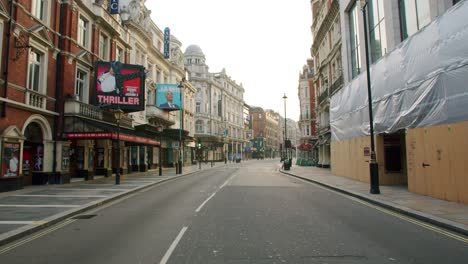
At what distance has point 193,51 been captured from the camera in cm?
7550

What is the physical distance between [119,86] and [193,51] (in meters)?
52.8

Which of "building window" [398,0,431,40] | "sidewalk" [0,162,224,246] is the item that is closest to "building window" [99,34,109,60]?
"sidewalk" [0,162,224,246]

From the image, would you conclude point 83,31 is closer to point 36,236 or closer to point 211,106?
point 36,236

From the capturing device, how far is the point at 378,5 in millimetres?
19484

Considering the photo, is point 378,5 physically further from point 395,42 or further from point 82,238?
point 82,238

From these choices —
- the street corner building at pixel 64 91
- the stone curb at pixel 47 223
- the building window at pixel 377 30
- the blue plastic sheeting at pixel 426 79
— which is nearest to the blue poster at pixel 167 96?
the street corner building at pixel 64 91

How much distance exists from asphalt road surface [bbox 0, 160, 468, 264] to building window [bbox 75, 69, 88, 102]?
14.5m

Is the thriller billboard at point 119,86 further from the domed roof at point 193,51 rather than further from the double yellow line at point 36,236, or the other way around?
the domed roof at point 193,51

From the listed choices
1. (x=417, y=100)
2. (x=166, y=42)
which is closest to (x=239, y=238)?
(x=417, y=100)

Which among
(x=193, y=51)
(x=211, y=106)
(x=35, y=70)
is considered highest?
(x=193, y=51)

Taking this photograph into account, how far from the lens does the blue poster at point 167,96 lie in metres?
37.2

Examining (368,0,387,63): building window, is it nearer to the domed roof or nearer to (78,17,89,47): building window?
(78,17,89,47): building window

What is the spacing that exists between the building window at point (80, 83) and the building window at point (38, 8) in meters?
4.36

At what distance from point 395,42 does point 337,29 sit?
15.4 metres
